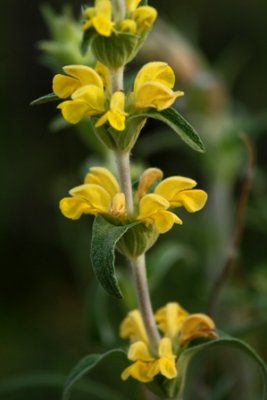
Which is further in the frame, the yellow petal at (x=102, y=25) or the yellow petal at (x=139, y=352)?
the yellow petal at (x=139, y=352)

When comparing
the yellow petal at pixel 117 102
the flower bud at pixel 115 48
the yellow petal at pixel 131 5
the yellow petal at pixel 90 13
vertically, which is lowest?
the yellow petal at pixel 117 102

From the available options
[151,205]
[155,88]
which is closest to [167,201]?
[151,205]

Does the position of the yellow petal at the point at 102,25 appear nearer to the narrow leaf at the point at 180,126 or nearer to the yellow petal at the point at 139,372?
the narrow leaf at the point at 180,126

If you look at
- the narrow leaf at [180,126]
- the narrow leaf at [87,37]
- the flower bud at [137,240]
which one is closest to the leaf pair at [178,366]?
the flower bud at [137,240]

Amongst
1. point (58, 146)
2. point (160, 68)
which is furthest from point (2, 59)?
point (160, 68)

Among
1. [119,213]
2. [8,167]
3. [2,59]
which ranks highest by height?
[119,213]

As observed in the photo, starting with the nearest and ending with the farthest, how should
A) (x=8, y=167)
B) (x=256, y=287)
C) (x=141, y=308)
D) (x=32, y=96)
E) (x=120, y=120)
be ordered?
1. (x=120, y=120)
2. (x=141, y=308)
3. (x=256, y=287)
4. (x=8, y=167)
5. (x=32, y=96)

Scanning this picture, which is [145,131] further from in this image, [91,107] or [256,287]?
[91,107]
